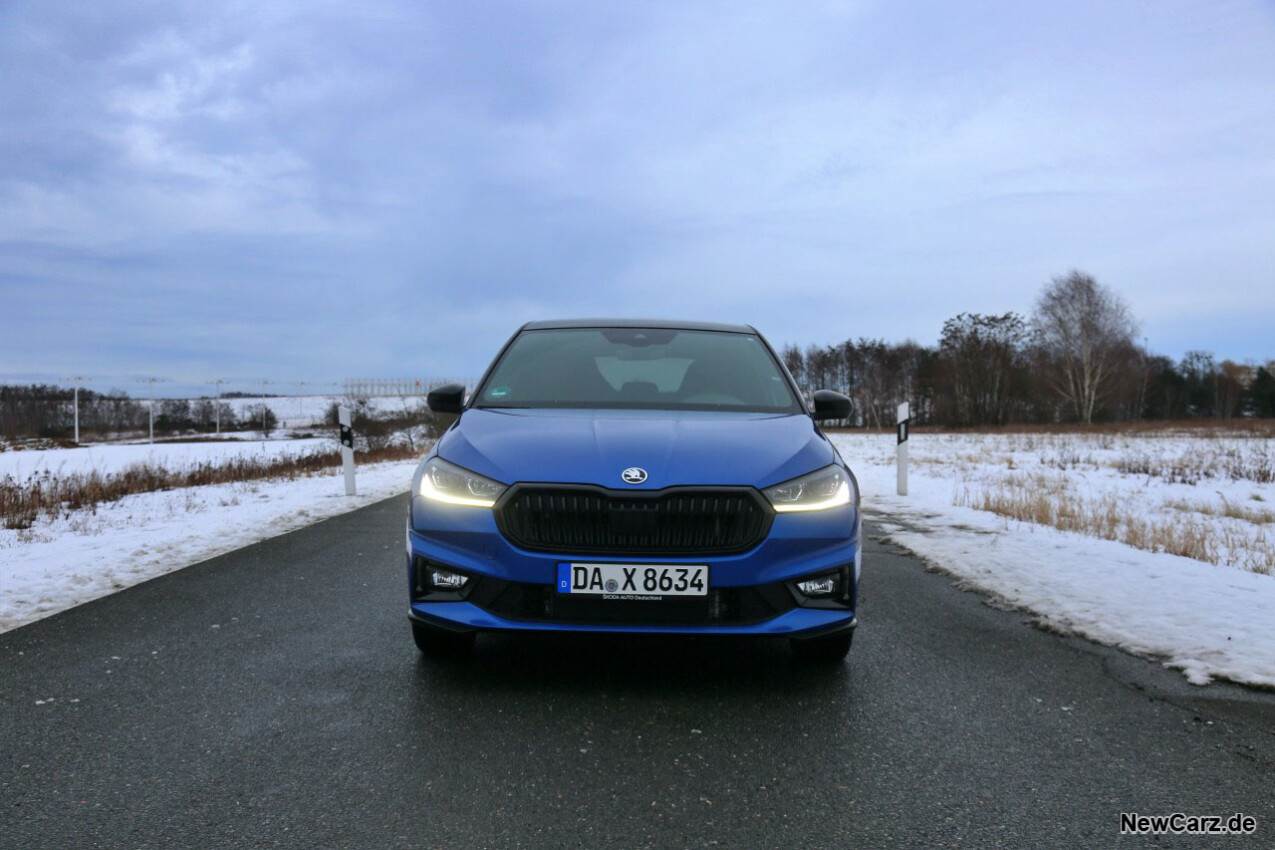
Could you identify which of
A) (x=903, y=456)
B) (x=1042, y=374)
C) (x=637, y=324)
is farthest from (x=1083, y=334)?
(x=637, y=324)

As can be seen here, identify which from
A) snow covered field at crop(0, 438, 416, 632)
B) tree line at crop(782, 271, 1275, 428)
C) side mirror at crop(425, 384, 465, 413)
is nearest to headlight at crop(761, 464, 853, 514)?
side mirror at crop(425, 384, 465, 413)

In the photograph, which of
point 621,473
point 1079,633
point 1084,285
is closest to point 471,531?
point 621,473

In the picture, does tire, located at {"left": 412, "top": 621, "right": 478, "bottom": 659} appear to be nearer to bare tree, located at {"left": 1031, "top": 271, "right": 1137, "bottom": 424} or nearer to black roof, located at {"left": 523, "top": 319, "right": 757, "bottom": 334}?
black roof, located at {"left": 523, "top": 319, "right": 757, "bottom": 334}

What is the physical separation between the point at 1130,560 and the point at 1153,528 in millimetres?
2246

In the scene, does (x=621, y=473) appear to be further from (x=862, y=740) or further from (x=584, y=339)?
(x=584, y=339)

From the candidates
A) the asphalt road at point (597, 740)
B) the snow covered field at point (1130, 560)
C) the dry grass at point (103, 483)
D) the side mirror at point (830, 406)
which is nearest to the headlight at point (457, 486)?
the asphalt road at point (597, 740)

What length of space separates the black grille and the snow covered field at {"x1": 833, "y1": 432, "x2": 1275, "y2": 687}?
80.4 inches

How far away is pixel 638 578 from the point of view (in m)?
3.13

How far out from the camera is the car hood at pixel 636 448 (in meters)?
3.24

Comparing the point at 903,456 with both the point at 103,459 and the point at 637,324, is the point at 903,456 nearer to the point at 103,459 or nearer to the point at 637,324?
the point at 637,324

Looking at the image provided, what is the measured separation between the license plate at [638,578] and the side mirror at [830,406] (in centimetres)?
177

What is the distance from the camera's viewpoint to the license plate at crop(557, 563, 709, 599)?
3.13m

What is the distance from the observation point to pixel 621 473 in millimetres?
3219

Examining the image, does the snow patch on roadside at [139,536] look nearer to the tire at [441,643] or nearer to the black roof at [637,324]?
the tire at [441,643]
